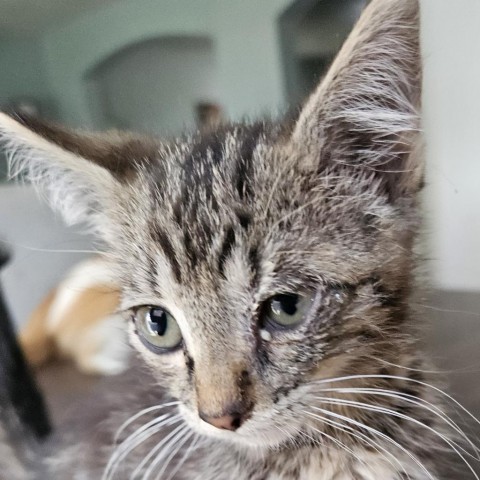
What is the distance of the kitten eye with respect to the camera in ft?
2.41

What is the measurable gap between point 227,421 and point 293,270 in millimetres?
161

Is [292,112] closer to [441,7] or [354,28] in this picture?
[354,28]

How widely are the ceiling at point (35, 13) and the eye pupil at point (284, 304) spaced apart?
2.77 ft

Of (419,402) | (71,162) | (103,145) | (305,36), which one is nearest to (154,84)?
(305,36)

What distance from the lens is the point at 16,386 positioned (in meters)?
1.06

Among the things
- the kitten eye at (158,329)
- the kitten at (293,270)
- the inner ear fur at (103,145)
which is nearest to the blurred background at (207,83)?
the inner ear fur at (103,145)

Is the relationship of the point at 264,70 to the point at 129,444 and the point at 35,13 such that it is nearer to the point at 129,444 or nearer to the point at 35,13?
the point at 35,13

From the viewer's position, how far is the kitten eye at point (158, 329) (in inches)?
28.9

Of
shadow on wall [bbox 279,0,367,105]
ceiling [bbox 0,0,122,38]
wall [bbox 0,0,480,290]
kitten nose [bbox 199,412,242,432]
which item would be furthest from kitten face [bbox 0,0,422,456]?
ceiling [bbox 0,0,122,38]

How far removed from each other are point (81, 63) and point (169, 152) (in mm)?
618

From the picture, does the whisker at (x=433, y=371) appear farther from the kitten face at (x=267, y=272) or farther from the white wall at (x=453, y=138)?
the white wall at (x=453, y=138)

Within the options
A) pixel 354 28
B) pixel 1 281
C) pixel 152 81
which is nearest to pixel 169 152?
pixel 354 28

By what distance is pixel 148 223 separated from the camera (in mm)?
743

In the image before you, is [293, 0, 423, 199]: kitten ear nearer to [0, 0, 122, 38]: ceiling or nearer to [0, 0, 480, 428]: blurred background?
[0, 0, 480, 428]: blurred background
